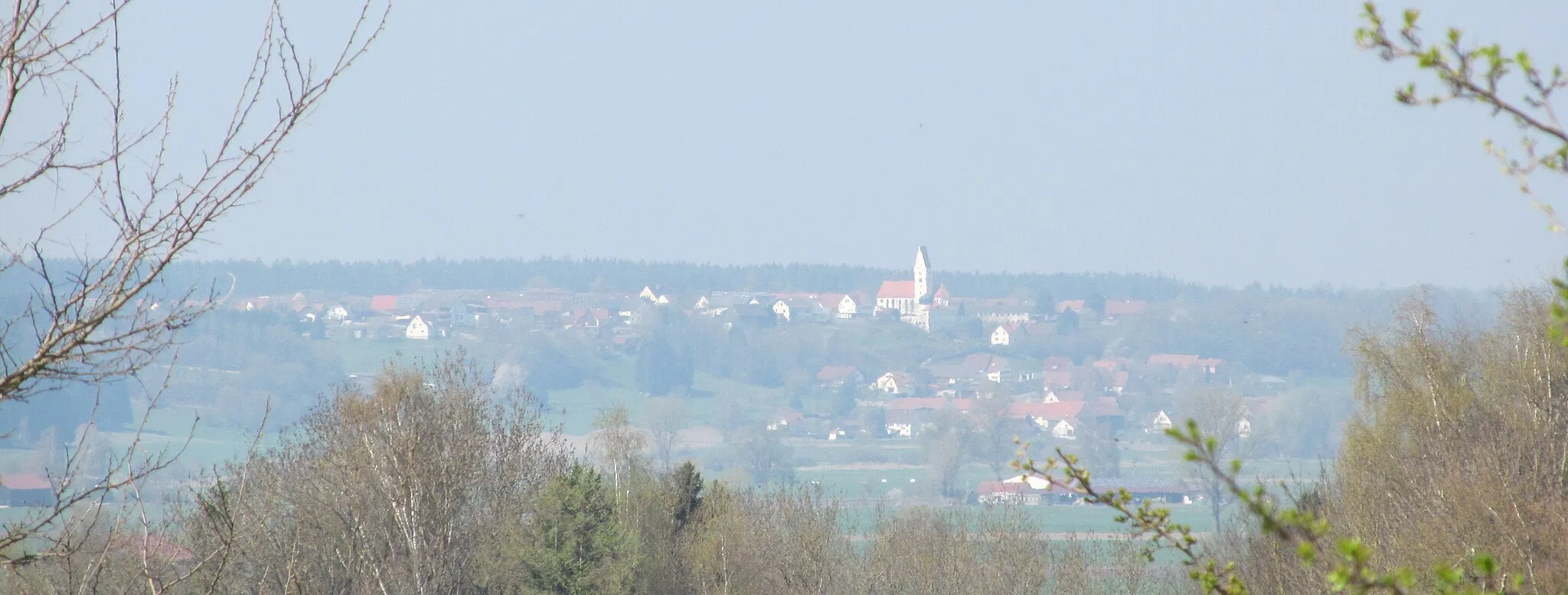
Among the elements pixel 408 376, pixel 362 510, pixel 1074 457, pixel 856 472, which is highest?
pixel 1074 457

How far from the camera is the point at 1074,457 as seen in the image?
5.12 meters

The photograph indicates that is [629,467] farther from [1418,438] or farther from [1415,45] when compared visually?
[1415,45]

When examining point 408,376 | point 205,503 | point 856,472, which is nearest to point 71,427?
point 856,472

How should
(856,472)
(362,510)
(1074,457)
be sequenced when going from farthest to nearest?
(856,472) → (362,510) → (1074,457)

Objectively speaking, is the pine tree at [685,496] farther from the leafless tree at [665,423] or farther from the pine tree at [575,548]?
the leafless tree at [665,423]

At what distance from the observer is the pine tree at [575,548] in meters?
31.7

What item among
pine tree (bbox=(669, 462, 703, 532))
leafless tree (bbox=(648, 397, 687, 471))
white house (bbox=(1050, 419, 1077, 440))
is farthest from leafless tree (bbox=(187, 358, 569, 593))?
white house (bbox=(1050, 419, 1077, 440))

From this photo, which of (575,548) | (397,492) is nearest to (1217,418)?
(575,548)

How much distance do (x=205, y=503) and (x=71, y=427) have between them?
5051 inches

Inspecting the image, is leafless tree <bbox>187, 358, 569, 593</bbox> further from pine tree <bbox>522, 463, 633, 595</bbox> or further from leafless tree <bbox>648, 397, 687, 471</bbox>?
leafless tree <bbox>648, 397, 687, 471</bbox>

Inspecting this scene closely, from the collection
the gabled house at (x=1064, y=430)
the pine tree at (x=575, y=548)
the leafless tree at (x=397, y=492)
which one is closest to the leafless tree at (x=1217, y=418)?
the leafless tree at (x=397, y=492)

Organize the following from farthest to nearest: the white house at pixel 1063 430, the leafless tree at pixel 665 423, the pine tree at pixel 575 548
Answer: the white house at pixel 1063 430, the leafless tree at pixel 665 423, the pine tree at pixel 575 548

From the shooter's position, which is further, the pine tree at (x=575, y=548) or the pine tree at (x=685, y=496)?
the pine tree at (x=685, y=496)

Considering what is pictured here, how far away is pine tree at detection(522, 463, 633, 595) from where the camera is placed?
31.7 m
